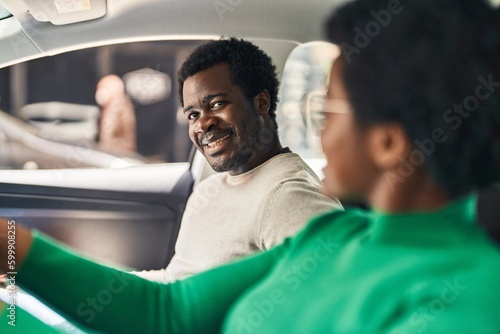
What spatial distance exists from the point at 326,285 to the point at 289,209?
12 centimetres

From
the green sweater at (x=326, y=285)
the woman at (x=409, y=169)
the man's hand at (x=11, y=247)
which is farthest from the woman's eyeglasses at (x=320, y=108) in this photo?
the man's hand at (x=11, y=247)

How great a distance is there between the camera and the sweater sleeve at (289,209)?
70 cm

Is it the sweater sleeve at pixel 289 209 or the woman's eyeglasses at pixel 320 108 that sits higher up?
the woman's eyeglasses at pixel 320 108

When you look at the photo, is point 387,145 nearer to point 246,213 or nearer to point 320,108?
point 320,108

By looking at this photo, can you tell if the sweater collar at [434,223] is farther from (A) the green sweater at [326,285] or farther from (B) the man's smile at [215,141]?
(B) the man's smile at [215,141]

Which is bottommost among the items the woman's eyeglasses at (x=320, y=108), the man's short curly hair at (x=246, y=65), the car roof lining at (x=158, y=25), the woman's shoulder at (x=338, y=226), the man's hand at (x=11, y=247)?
the man's hand at (x=11, y=247)

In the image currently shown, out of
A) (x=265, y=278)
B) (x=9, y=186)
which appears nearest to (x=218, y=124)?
(x=265, y=278)

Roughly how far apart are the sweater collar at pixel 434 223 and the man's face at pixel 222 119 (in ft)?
0.88

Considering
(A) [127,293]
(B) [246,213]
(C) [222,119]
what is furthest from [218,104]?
(A) [127,293]

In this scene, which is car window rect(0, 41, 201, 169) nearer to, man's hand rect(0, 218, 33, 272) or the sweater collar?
man's hand rect(0, 218, 33, 272)

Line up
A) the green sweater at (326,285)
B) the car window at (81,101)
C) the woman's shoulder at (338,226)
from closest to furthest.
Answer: the green sweater at (326,285)
the woman's shoulder at (338,226)
the car window at (81,101)

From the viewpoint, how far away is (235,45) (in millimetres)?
788

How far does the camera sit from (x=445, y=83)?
49cm

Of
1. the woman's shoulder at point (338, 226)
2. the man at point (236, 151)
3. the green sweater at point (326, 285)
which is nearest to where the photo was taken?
the green sweater at point (326, 285)
